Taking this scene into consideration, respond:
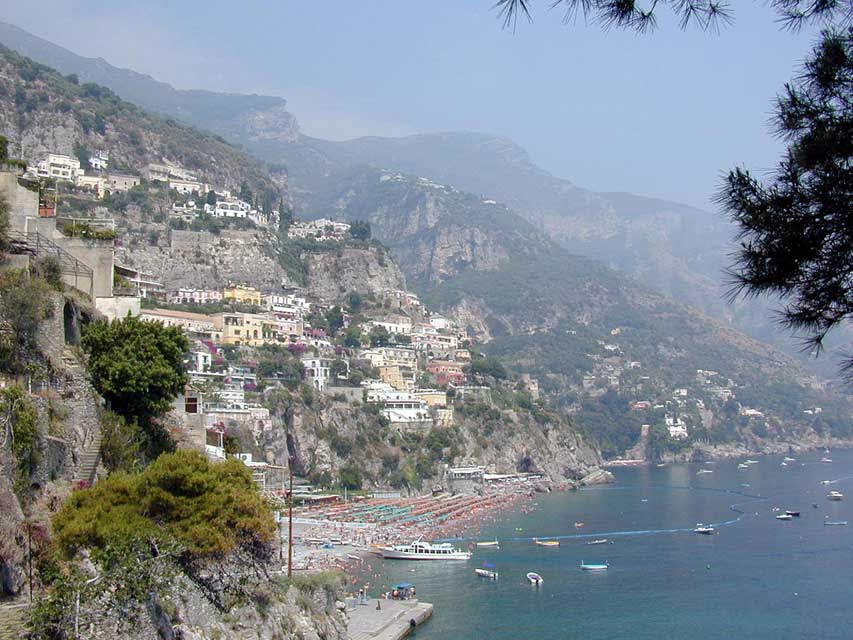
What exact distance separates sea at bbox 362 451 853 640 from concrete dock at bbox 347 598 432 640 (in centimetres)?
52

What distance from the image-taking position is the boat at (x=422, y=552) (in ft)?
134

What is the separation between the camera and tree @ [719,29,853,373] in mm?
5371

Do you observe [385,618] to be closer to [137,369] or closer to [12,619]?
[137,369]

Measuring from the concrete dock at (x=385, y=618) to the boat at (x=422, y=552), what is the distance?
28.8 ft

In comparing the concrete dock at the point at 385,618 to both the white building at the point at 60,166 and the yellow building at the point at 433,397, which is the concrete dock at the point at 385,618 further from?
the white building at the point at 60,166

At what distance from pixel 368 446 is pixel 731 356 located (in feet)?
328

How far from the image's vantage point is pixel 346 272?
287 feet

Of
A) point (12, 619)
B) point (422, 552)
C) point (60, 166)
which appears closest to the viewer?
point (12, 619)

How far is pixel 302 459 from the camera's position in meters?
56.7

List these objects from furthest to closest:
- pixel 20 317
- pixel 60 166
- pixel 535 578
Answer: pixel 60 166 < pixel 535 578 < pixel 20 317

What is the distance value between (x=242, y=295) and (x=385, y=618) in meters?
46.2

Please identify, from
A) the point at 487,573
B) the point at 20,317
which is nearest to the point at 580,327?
the point at 487,573

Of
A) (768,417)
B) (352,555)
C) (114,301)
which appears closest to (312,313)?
(352,555)

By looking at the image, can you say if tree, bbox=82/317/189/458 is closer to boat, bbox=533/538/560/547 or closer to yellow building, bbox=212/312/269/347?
boat, bbox=533/538/560/547
